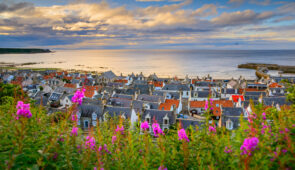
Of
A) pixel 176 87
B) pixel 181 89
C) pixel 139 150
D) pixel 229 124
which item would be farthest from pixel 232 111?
pixel 139 150

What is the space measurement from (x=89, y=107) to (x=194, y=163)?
101 feet

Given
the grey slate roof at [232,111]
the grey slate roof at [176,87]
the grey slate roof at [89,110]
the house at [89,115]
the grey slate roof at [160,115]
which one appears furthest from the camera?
the grey slate roof at [176,87]

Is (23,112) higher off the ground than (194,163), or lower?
higher

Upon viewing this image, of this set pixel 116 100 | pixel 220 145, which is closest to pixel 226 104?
pixel 116 100

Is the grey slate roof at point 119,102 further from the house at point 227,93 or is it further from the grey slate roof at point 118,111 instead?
the house at point 227,93

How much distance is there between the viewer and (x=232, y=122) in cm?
2989

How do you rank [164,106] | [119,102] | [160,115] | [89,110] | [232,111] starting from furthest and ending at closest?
[119,102] → [164,106] → [232,111] → [89,110] → [160,115]

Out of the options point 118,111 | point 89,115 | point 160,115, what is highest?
point 118,111

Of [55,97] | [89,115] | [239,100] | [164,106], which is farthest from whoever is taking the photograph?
[55,97]

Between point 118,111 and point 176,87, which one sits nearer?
point 118,111

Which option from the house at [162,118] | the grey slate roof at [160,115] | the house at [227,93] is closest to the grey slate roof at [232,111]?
the grey slate roof at [160,115]

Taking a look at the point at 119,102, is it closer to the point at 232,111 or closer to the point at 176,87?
the point at 232,111

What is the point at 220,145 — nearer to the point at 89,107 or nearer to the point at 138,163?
the point at 138,163

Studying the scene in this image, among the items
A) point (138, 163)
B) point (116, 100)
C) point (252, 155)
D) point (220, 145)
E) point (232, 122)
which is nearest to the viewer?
point (252, 155)
